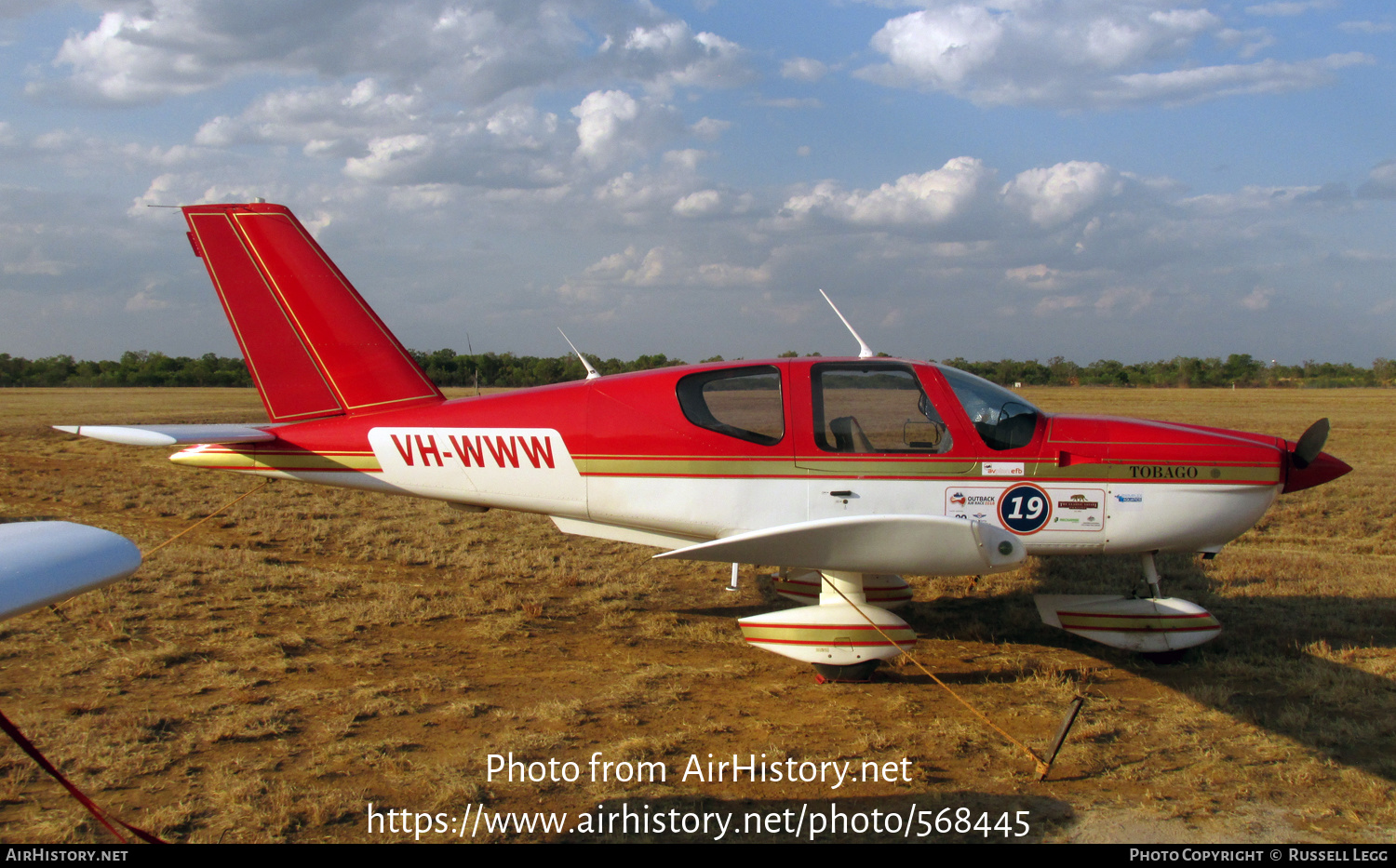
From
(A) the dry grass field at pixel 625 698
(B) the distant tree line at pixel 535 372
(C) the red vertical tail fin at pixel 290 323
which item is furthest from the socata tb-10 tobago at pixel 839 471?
(B) the distant tree line at pixel 535 372

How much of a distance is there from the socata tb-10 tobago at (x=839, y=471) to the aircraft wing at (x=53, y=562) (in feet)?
9.44

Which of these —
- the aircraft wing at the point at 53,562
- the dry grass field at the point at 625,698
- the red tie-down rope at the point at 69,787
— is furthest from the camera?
the dry grass field at the point at 625,698

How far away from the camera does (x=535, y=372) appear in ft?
120

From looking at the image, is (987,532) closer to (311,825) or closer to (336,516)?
(311,825)

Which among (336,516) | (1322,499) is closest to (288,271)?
(336,516)

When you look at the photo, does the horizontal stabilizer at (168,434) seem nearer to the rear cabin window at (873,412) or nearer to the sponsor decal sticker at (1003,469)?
the rear cabin window at (873,412)

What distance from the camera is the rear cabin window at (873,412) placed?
5.51 metres

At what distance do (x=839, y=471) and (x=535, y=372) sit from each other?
3239 centimetres

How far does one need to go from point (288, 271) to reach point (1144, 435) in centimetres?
652

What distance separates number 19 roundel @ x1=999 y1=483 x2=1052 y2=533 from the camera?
543 centimetres

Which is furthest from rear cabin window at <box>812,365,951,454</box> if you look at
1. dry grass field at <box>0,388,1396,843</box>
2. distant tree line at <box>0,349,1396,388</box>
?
distant tree line at <box>0,349,1396,388</box>

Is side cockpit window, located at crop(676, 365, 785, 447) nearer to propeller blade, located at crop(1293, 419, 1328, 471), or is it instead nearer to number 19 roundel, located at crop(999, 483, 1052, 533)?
number 19 roundel, located at crop(999, 483, 1052, 533)

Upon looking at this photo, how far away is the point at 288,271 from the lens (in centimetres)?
650

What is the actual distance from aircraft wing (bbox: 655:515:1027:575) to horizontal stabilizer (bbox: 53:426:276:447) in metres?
3.39
